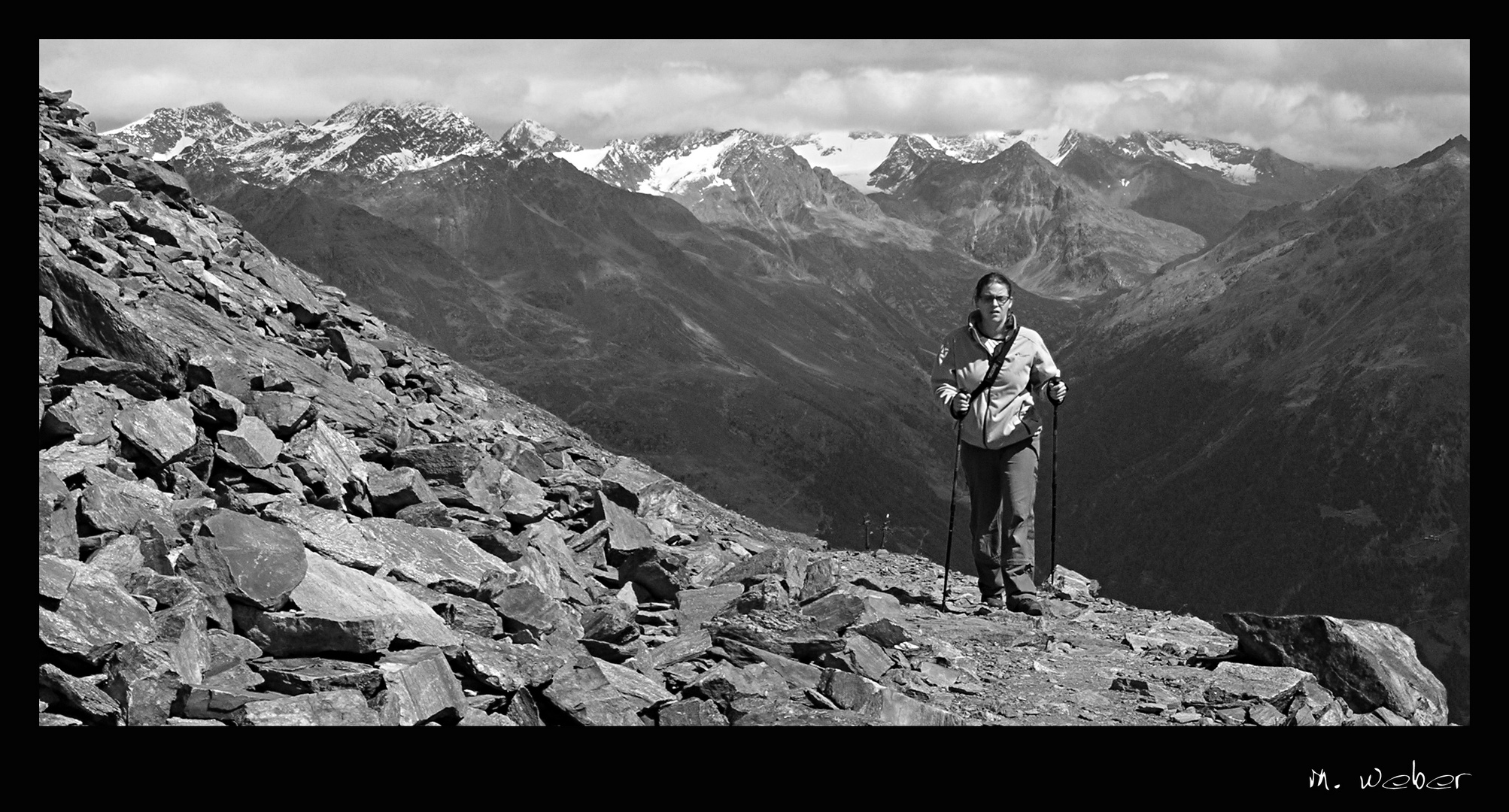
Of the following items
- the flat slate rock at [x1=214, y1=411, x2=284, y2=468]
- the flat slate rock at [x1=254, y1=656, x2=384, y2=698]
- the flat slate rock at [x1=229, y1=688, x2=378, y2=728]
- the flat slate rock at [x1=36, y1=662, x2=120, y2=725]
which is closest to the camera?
the flat slate rock at [x1=36, y1=662, x2=120, y2=725]

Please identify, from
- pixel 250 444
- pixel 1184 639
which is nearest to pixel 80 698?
pixel 250 444

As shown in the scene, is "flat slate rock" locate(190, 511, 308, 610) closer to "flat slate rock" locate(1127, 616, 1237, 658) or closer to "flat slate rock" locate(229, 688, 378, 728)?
"flat slate rock" locate(229, 688, 378, 728)

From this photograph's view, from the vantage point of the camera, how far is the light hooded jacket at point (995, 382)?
16094 mm

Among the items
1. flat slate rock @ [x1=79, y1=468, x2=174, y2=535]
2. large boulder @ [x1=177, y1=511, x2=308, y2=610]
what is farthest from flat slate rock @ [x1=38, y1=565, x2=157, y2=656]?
flat slate rock @ [x1=79, y1=468, x2=174, y2=535]

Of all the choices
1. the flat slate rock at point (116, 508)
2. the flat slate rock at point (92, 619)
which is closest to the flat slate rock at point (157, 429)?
the flat slate rock at point (116, 508)

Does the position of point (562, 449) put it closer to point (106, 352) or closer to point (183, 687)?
point (106, 352)

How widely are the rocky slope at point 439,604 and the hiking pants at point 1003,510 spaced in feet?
2.27

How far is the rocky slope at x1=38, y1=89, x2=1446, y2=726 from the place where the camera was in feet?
34.2

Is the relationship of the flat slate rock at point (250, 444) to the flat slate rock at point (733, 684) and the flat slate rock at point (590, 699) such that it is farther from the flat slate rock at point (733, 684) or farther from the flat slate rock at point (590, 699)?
the flat slate rock at point (733, 684)

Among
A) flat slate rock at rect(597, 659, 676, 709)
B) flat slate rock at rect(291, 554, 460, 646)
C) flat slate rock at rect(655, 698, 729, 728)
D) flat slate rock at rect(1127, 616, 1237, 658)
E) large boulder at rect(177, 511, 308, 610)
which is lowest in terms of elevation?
flat slate rock at rect(655, 698, 729, 728)

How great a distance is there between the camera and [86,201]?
23188mm

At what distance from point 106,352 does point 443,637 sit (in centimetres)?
661

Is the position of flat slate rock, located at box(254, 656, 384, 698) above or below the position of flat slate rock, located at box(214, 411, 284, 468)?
below
